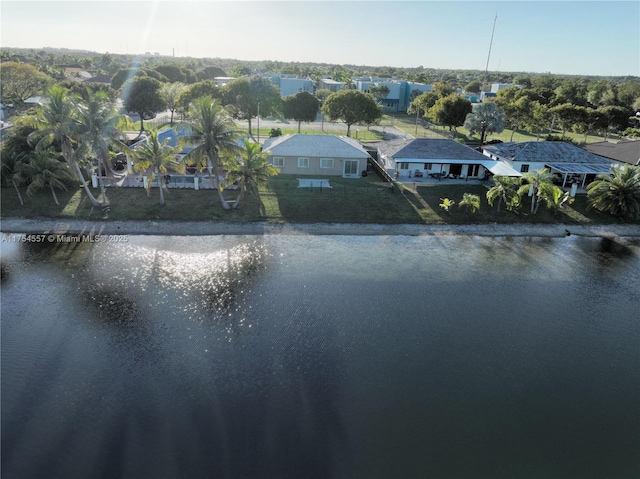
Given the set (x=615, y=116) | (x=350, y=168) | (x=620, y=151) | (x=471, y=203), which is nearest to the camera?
(x=471, y=203)

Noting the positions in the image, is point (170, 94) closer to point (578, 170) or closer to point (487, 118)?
point (487, 118)

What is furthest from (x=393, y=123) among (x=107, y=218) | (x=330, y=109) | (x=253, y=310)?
(x=253, y=310)

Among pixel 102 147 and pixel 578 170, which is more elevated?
pixel 102 147

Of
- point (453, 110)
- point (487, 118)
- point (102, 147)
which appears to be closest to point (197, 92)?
point (102, 147)

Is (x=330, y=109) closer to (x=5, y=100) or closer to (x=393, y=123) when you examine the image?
(x=393, y=123)

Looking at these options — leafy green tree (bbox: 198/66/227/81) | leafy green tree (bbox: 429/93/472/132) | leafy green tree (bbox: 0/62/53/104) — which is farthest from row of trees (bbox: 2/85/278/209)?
leafy green tree (bbox: 198/66/227/81)

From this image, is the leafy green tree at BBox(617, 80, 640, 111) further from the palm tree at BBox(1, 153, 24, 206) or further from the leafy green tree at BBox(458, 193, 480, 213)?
the palm tree at BBox(1, 153, 24, 206)

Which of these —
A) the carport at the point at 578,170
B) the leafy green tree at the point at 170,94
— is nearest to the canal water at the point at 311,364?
the carport at the point at 578,170
